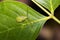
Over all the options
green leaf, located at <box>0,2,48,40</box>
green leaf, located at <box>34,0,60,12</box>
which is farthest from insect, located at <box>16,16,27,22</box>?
green leaf, located at <box>34,0,60,12</box>

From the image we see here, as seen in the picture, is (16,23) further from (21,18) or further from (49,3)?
(49,3)

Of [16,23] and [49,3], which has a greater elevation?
[49,3]

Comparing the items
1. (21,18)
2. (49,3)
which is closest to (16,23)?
(21,18)

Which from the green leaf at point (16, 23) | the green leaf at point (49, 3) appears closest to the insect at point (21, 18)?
the green leaf at point (16, 23)

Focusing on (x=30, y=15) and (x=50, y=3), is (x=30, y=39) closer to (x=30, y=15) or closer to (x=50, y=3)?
(x=30, y=15)

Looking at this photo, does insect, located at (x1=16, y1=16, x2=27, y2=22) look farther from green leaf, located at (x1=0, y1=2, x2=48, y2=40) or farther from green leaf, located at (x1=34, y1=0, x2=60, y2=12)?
green leaf, located at (x1=34, y1=0, x2=60, y2=12)

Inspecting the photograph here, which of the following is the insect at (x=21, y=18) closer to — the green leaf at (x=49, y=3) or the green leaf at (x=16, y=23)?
the green leaf at (x=16, y=23)

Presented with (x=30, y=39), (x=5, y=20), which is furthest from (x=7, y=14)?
(x=30, y=39)

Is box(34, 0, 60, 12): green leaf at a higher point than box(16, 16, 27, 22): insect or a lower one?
higher
